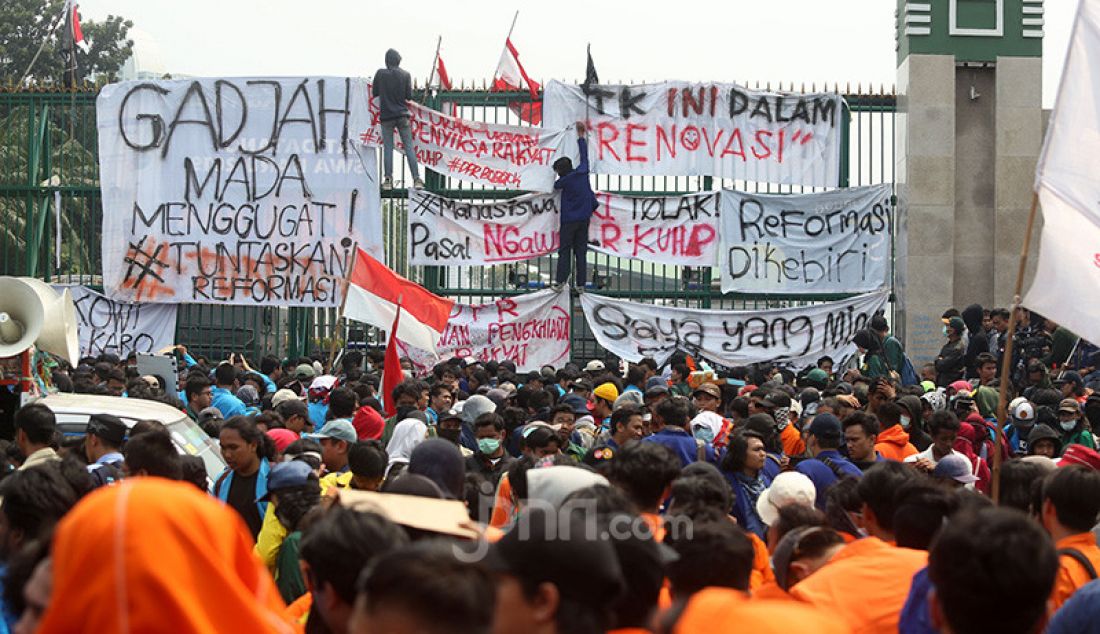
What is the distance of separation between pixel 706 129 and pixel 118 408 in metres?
10.1

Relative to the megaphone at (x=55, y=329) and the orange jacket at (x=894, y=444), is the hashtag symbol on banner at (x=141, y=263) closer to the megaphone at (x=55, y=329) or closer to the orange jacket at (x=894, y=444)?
the megaphone at (x=55, y=329)

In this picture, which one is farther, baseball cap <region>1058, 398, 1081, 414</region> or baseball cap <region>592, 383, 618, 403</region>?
baseball cap <region>592, 383, 618, 403</region>

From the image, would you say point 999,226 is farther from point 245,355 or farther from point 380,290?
point 245,355

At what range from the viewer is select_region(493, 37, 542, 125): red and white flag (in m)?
17.7

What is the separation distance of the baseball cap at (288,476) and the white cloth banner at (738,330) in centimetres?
1128

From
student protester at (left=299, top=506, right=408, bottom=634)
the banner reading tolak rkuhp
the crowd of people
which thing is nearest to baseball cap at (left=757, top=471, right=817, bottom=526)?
the crowd of people

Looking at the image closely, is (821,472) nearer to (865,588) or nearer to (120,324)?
(865,588)

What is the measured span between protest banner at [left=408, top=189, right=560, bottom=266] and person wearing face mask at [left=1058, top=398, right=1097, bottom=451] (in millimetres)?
8621

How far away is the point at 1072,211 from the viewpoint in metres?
6.50

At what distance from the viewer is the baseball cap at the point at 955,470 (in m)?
7.07

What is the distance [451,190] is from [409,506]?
13.6 m

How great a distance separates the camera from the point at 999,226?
1711cm

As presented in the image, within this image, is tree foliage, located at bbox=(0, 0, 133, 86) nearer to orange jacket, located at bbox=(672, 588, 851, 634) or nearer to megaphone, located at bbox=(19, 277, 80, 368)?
megaphone, located at bbox=(19, 277, 80, 368)

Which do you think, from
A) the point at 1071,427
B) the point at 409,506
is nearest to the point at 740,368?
the point at 1071,427
